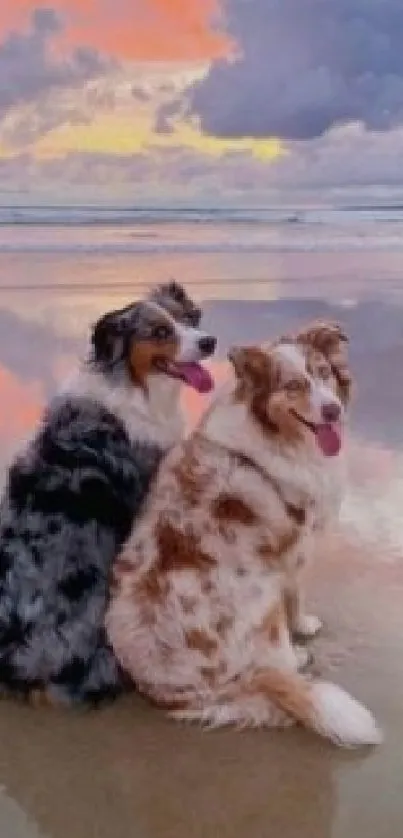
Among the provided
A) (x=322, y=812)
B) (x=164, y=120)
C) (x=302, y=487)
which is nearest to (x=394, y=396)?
(x=302, y=487)

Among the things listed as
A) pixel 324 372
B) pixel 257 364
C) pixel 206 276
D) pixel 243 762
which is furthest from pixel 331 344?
pixel 206 276

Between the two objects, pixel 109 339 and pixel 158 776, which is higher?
pixel 109 339

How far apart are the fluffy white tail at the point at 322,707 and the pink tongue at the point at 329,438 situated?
41 cm

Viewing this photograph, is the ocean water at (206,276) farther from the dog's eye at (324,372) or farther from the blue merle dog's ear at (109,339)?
Answer: the dog's eye at (324,372)

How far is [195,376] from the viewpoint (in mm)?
2561

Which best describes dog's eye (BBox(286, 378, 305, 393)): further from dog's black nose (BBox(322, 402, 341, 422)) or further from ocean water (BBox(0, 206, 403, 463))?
ocean water (BBox(0, 206, 403, 463))

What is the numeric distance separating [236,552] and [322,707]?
31 centimetres

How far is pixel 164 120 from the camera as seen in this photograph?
22.7 ft

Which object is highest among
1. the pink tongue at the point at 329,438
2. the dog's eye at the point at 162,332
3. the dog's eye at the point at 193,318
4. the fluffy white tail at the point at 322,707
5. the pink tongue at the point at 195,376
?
the dog's eye at the point at 193,318

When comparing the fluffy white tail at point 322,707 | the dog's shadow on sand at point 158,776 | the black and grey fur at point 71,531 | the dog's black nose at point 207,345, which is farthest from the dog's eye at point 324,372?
the dog's shadow on sand at point 158,776

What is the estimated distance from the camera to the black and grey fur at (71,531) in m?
2.42

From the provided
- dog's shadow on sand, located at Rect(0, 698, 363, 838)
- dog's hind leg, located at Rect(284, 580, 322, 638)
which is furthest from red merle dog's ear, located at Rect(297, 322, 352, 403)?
dog's shadow on sand, located at Rect(0, 698, 363, 838)

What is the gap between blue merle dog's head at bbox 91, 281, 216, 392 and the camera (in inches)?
99.3

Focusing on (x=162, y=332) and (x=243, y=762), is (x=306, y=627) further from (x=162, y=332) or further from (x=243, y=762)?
(x=162, y=332)
